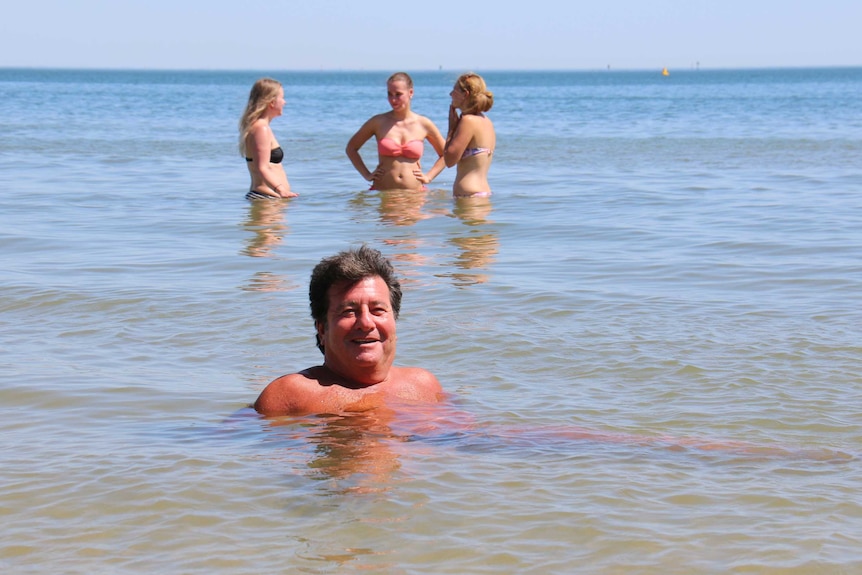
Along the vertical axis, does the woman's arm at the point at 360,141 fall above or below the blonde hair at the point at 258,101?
below

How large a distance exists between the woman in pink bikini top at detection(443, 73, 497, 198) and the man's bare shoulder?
6.78 meters

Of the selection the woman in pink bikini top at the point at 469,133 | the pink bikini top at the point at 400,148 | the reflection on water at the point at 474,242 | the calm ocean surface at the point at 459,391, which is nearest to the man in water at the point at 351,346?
the calm ocean surface at the point at 459,391

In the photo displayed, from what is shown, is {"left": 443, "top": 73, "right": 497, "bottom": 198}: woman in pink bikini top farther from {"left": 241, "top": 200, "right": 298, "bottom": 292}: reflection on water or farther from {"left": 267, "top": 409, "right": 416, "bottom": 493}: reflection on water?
{"left": 267, "top": 409, "right": 416, "bottom": 493}: reflection on water

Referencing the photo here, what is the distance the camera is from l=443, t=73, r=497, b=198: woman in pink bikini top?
10961mm

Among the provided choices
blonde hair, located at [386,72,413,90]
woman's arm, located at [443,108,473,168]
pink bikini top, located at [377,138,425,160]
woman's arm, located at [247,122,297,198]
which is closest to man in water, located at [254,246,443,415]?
woman's arm, located at [443,108,473,168]

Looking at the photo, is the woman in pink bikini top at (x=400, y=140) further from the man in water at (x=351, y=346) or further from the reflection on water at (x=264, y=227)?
the man in water at (x=351, y=346)

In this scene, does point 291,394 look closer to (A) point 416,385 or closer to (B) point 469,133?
(A) point 416,385

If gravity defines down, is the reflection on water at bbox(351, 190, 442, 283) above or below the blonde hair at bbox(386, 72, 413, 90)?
below

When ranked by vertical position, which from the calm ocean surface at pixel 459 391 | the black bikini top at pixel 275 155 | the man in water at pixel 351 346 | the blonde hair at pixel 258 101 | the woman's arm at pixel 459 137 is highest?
the blonde hair at pixel 258 101

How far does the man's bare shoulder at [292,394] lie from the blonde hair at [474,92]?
6883 millimetres

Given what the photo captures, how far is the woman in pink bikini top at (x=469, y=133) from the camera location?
11.0 m

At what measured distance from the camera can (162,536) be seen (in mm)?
3396

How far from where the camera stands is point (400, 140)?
12047mm

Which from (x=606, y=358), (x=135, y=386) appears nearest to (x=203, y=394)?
(x=135, y=386)
